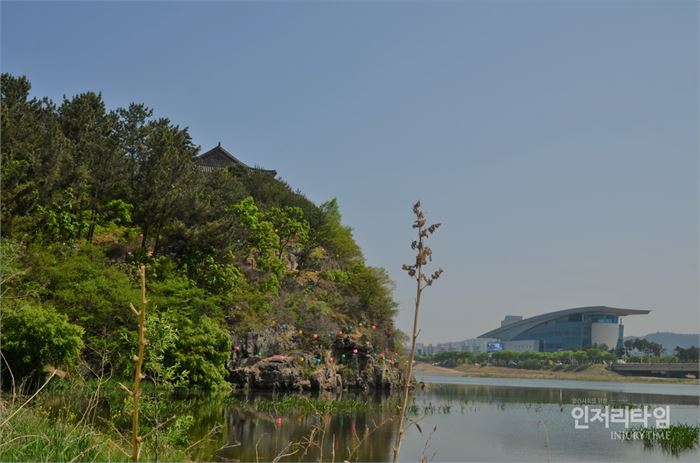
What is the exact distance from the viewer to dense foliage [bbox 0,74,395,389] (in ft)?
76.3

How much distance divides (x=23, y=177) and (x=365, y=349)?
2336 cm

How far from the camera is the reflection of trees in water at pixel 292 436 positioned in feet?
50.6

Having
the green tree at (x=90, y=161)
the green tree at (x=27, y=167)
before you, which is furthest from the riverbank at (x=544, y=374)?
the green tree at (x=27, y=167)

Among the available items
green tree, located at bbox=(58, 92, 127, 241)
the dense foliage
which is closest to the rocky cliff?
the dense foliage

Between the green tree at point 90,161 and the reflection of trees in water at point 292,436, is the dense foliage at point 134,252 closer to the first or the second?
the green tree at point 90,161

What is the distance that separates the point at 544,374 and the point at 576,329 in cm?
3826

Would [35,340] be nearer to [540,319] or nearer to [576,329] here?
[576,329]

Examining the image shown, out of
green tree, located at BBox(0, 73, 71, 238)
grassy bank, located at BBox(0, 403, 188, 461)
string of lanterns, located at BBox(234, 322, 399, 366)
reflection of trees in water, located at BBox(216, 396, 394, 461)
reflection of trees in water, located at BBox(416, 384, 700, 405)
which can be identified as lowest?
reflection of trees in water, located at BBox(216, 396, 394, 461)

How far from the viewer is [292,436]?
1841 centimetres

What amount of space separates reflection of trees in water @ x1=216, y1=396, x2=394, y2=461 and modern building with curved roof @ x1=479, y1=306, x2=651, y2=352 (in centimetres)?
12482

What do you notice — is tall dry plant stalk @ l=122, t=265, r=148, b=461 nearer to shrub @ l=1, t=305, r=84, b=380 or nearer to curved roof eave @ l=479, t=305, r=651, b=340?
shrub @ l=1, t=305, r=84, b=380

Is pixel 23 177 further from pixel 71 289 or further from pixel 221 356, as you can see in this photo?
pixel 221 356

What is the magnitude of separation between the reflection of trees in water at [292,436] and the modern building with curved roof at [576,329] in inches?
4914

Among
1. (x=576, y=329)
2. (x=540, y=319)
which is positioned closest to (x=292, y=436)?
(x=576, y=329)
